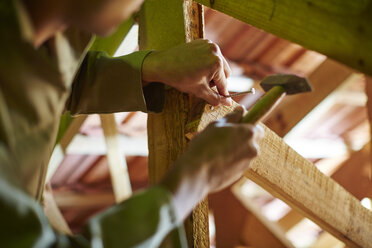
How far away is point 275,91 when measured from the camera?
1062 mm

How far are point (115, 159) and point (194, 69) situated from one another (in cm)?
120

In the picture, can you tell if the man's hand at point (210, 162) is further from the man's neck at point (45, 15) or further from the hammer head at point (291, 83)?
the man's neck at point (45, 15)

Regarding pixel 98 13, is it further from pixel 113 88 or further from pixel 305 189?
pixel 305 189

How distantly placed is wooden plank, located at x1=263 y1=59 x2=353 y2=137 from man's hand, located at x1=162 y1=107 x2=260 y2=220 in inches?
66.8

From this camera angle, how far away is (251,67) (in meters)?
4.54

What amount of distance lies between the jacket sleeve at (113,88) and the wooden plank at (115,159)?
75cm

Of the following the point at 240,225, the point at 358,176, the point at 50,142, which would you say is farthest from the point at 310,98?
the point at 50,142

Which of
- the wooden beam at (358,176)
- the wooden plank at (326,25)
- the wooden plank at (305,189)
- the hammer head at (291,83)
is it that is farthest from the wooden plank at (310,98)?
the wooden plank at (326,25)

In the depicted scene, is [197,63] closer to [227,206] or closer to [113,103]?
[113,103]

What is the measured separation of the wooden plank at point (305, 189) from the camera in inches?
50.6

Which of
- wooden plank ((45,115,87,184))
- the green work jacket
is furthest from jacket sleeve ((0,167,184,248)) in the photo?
wooden plank ((45,115,87,184))

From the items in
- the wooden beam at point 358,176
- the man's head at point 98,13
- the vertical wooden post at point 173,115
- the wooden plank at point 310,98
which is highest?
the man's head at point 98,13

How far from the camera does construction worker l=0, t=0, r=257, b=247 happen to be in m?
0.76

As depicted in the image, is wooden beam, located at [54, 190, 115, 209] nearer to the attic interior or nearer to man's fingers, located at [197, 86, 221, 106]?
the attic interior
